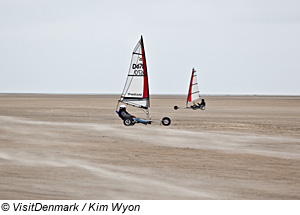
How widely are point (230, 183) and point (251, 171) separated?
1.67m

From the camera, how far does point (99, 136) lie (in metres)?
20.5

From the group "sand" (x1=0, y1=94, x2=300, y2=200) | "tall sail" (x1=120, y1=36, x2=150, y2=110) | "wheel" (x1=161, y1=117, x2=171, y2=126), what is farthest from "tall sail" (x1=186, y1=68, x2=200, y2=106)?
"sand" (x1=0, y1=94, x2=300, y2=200)

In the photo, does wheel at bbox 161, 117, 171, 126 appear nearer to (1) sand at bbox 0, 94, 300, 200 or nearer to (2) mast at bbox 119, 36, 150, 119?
(2) mast at bbox 119, 36, 150, 119

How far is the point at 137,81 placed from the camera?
24.9 meters

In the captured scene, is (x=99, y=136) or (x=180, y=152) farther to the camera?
(x=99, y=136)

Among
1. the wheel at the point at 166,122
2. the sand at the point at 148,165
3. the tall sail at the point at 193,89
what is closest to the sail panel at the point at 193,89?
the tall sail at the point at 193,89

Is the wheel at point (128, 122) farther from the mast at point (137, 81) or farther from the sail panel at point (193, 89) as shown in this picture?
the sail panel at point (193, 89)

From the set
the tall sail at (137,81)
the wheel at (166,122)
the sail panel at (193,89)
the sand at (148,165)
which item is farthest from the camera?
the sail panel at (193,89)

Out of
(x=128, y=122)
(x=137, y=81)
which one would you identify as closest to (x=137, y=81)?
(x=137, y=81)

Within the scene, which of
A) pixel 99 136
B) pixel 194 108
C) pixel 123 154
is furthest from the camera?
pixel 194 108

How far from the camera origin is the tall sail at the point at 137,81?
2470cm
